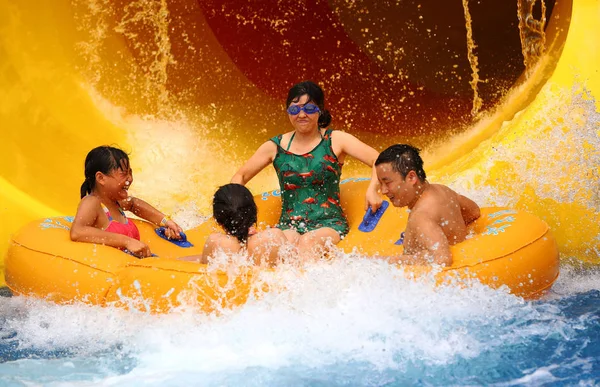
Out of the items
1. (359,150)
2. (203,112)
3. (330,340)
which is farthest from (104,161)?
(203,112)

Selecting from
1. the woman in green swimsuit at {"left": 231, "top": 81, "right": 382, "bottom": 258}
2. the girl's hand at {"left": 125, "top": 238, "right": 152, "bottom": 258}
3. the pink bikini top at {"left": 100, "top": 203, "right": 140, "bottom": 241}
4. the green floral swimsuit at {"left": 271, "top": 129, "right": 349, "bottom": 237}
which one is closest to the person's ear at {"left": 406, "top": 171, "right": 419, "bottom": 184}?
the woman in green swimsuit at {"left": 231, "top": 81, "right": 382, "bottom": 258}

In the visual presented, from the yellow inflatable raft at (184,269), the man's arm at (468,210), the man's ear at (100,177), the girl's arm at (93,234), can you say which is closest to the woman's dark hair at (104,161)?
the man's ear at (100,177)

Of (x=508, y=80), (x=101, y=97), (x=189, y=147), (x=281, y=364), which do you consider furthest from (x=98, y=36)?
(x=281, y=364)

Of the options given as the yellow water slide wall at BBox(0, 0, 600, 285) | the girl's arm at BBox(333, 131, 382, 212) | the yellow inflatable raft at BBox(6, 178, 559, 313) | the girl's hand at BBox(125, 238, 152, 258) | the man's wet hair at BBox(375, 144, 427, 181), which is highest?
the yellow water slide wall at BBox(0, 0, 600, 285)

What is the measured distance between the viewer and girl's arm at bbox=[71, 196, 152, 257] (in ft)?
12.4

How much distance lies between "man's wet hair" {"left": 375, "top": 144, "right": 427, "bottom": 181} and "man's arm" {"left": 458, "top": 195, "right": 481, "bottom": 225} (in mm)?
415

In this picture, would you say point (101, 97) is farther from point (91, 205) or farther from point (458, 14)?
point (458, 14)

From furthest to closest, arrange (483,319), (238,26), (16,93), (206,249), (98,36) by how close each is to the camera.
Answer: (238,26) → (98,36) → (16,93) → (206,249) → (483,319)

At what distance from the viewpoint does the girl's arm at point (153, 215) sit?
427 cm

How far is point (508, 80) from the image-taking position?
5941 millimetres

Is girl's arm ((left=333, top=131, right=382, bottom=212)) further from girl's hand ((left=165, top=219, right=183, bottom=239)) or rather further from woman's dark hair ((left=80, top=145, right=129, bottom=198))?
woman's dark hair ((left=80, top=145, right=129, bottom=198))

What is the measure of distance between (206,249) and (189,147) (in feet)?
8.77

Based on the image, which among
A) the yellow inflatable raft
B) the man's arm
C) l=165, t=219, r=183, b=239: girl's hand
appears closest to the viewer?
the yellow inflatable raft

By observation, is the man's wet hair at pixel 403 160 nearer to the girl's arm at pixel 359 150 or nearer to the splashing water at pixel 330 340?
the splashing water at pixel 330 340
